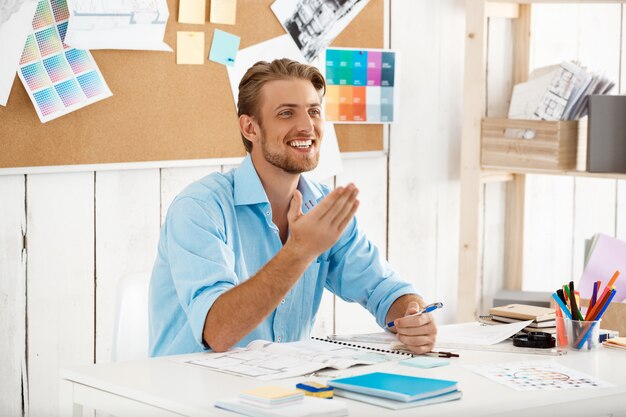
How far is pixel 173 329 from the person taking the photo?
207cm

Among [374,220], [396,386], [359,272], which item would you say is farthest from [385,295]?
[374,220]

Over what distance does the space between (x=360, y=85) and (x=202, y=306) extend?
1.48m

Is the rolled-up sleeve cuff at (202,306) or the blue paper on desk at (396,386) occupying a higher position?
the rolled-up sleeve cuff at (202,306)

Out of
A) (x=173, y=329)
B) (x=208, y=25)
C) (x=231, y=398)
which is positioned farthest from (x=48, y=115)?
(x=231, y=398)

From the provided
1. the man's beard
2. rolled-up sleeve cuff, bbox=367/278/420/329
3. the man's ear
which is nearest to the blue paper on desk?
rolled-up sleeve cuff, bbox=367/278/420/329

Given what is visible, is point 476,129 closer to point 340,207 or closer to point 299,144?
point 299,144

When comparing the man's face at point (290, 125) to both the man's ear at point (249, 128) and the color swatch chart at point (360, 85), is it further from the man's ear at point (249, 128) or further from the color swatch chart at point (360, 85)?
the color swatch chart at point (360, 85)

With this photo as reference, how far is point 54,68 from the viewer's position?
2.44 metres

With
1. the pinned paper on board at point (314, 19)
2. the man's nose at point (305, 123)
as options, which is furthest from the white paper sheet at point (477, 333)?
the pinned paper on board at point (314, 19)

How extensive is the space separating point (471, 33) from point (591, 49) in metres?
0.59

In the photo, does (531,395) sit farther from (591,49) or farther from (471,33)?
(591,49)

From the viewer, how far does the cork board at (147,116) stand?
7.98 ft

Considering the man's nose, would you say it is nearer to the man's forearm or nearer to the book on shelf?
the man's forearm

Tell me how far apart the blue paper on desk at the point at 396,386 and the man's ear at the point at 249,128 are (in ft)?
2.93
